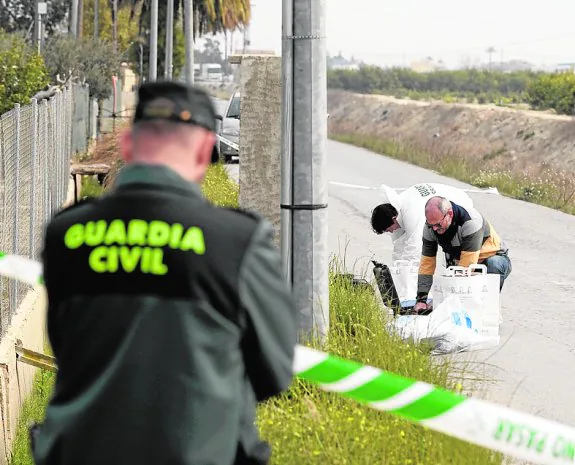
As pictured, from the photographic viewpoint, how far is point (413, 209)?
29.8ft

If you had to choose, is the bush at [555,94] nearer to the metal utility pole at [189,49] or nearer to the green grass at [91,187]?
the metal utility pole at [189,49]

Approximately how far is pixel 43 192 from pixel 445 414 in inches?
258

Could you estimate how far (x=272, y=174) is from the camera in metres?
9.01

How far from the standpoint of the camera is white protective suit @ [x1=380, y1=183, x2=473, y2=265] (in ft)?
29.3

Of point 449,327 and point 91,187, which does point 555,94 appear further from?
point 449,327

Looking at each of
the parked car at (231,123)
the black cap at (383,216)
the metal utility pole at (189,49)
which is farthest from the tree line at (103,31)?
the black cap at (383,216)

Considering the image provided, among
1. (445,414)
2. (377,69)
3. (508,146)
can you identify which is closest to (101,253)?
(445,414)

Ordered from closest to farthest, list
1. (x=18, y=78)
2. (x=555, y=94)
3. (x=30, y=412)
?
1. (x=30, y=412)
2. (x=18, y=78)
3. (x=555, y=94)

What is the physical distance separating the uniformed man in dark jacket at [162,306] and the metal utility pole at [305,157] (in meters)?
3.53

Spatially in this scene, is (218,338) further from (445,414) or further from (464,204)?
(464,204)

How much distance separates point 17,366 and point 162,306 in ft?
12.5

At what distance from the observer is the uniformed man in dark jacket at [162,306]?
8.74ft

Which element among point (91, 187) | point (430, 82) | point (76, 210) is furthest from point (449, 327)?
point (430, 82)

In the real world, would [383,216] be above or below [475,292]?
above
